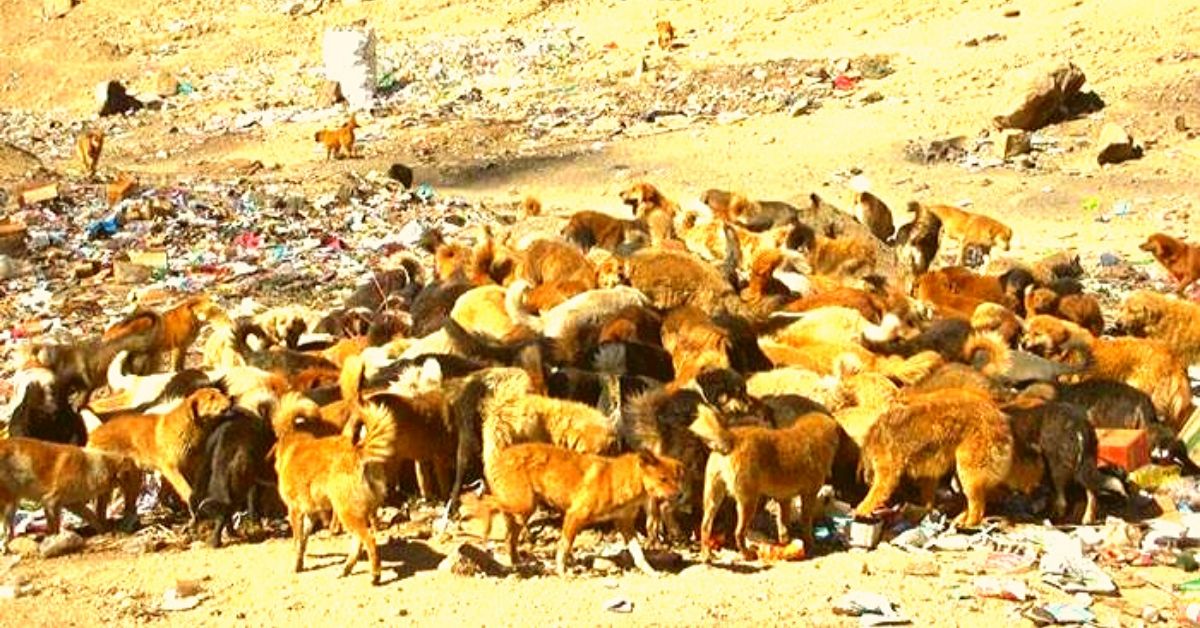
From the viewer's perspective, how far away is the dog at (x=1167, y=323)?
10383mm

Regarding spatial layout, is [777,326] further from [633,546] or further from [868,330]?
[633,546]

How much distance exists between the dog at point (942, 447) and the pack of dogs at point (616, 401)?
1 centimetres

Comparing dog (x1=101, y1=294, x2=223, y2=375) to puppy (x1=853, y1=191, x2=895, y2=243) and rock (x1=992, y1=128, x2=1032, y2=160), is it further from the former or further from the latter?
rock (x1=992, y1=128, x2=1032, y2=160)

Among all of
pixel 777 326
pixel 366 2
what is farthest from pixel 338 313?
pixel 366 2

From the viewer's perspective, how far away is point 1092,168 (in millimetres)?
18172

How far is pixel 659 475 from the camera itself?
20.9 feet

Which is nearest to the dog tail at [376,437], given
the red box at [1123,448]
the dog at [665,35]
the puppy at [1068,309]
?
the red box at [1123,448]

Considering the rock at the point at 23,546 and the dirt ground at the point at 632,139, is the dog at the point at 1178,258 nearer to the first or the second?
the dirt ground at the point at 632,139

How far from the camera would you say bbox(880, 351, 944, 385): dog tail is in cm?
843

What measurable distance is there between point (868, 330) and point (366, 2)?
89.8ft

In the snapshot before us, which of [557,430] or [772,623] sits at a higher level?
[557,430]

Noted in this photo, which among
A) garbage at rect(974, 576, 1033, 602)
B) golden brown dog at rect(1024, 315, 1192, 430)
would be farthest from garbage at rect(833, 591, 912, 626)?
golden brown dog at rect(1024, 315, 1192, 430)

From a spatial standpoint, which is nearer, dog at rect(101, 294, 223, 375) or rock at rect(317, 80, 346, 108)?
dog at rect(101, 294, 223, 375)

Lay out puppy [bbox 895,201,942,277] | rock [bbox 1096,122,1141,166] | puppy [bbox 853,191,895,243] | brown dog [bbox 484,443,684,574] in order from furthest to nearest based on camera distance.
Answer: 1. rock [bbox 1096,122,1141,166]
2. puppy [bbox 853,191,895,243]
3. puppy [bbox 895,201,942,277]
4. brown dog [bbox 484,443,684,574]
